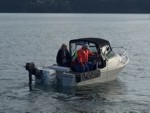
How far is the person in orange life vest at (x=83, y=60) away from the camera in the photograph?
936 inches

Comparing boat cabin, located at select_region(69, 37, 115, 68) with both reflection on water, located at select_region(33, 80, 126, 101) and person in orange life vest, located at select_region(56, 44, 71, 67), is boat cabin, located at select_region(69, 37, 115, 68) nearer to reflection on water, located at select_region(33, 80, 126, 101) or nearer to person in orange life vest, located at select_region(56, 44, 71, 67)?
person in orange life vest, located at select_region(56, 44, 71, 67)

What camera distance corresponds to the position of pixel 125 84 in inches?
1011

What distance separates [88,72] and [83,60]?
751 millimetres

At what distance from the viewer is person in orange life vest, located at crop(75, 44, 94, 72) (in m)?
23.8

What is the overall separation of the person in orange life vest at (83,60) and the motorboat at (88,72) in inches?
12.4

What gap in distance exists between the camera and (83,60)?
2403 centimetres

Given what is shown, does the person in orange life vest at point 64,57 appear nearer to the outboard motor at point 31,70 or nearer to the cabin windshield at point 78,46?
the cabin windshield at point 78,46

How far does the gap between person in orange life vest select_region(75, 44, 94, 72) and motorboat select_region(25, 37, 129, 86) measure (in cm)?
31

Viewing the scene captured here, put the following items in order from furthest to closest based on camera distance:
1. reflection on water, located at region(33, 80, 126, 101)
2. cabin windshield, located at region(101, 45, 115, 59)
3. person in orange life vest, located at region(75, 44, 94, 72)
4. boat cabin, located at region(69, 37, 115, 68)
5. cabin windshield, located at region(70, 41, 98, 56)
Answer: cabin windshield, located at region(70, 41, 98, 56)
cabin windshield, located at region(101, 45, 115, 59)
boat cabin, located at region(69, 37, 115, 68)
person in orange life vest, located at region(75, 44, 94, 72)
reflection on water, located at region(33, 80, 126, 101)
